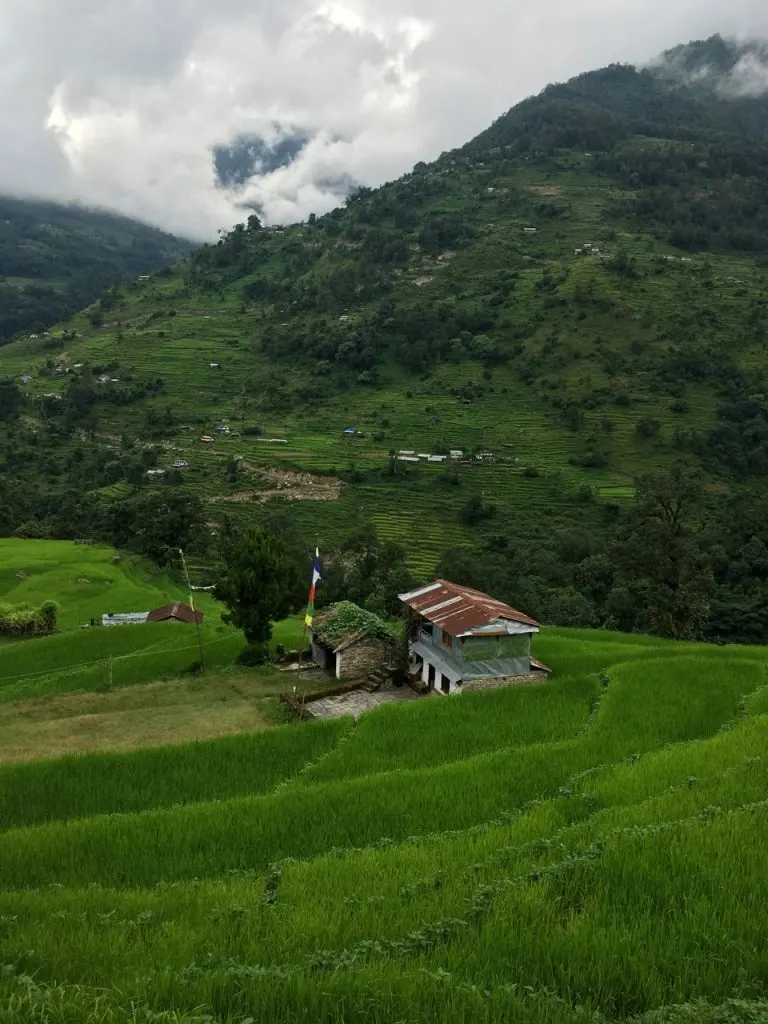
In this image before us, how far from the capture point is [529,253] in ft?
334

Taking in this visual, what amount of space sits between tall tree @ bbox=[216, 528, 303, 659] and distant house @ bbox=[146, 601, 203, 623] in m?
9.23

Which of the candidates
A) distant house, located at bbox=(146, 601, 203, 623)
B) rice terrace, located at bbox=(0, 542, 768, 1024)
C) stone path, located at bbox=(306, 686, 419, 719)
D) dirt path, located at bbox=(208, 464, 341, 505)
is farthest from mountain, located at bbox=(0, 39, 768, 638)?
rice terrace, located at bbox=(0, 542, 768, 1024)

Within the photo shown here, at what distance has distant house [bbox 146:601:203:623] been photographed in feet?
101

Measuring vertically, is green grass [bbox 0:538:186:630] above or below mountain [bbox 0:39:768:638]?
below

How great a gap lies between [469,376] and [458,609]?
209 ft

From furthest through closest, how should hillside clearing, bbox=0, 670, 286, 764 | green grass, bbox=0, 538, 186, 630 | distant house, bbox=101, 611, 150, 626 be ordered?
green grass, bbox=0, 538, 186, 630, distant house, bbox=101, 611, 150, 626, hillside clearing, bbox=0, 670, 286, 764

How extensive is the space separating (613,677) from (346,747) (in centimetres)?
732

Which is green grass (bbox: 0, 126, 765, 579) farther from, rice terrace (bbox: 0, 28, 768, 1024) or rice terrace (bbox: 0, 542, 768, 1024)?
rice terrace (bbox: 0, 542, 768, 1024)

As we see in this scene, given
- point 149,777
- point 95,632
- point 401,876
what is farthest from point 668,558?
point 401,876

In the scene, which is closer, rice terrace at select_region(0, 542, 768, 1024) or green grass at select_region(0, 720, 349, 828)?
rice terrace at select_region(0, 542, 768, 1024)

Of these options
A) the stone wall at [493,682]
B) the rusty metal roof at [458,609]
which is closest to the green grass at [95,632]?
the rusty metal roof at [458,609]

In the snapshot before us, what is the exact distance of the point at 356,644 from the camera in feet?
67.9

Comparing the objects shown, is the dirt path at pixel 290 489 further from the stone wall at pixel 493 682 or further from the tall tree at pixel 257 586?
the stone wall at pixel 493 682

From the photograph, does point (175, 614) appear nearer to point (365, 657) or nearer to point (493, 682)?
point (365, 657)
